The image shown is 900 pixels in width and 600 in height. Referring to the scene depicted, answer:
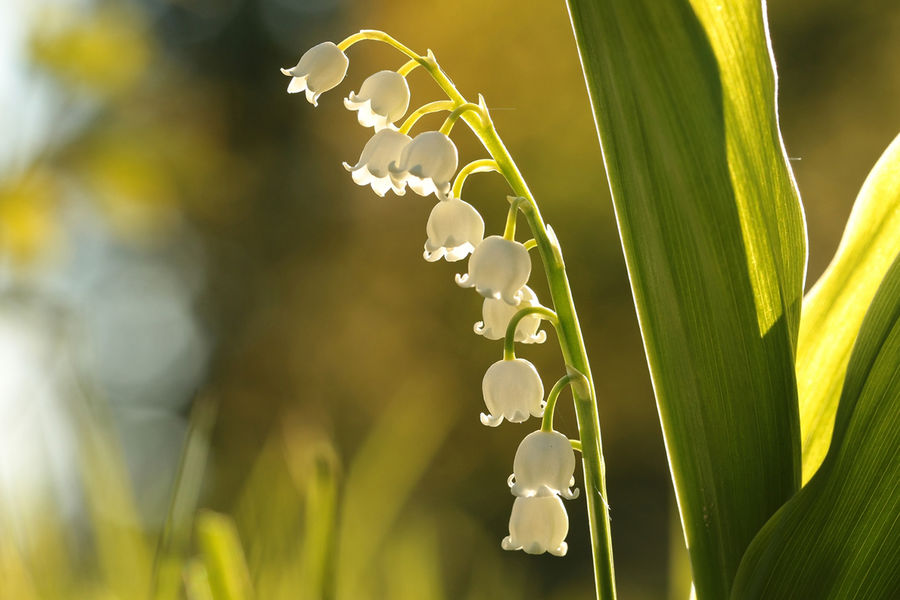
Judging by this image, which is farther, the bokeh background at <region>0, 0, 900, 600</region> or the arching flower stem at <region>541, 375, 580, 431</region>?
the bokeh background at <region>0, 0, 900, 600</region>

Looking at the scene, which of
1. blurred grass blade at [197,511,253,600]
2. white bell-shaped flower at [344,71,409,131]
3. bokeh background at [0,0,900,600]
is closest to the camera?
blurred grass blade at [197,511,253,600]

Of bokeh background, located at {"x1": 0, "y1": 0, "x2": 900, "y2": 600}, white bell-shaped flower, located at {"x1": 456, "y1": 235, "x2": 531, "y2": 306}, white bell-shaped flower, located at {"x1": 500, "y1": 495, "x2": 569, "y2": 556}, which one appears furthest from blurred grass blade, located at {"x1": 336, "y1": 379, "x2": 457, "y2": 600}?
white bell-shaped flower, located at {"x1": 456, "y1": 235, "x2": 531, "y2": 306}

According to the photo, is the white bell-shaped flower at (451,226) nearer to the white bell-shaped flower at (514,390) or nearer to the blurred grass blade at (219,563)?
the white bell-shaped flower at (514,390)

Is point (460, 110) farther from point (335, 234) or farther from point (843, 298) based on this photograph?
point (335, 234)

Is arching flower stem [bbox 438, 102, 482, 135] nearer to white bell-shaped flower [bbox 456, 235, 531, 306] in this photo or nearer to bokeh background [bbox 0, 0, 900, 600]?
white bell-shaped flower [bbox 456, 235, 531, 306]

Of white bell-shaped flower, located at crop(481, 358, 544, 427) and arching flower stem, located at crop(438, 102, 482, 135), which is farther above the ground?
arching flower stem, located at crop(438, 102, 482, 135)

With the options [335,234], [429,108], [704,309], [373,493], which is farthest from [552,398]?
[335,234]

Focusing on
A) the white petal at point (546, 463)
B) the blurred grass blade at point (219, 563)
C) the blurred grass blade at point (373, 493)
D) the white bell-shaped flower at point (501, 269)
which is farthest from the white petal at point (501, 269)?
the blurred grass blade at point (373, 493)
